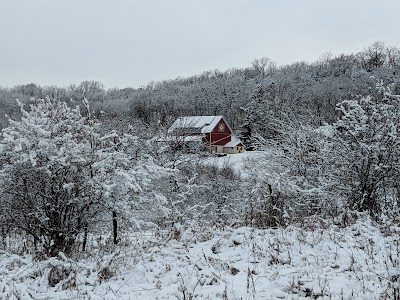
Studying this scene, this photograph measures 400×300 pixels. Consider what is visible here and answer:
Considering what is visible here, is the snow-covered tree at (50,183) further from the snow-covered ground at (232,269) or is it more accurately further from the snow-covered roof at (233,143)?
the snow-covered roof at (233,143)

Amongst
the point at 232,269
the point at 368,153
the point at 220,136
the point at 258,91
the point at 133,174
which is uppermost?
the point at 258,91

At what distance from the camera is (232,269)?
4312mm

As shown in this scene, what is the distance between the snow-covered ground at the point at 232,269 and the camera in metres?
3.66

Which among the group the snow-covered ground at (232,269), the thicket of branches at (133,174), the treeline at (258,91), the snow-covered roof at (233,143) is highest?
the treeline at (258,91)

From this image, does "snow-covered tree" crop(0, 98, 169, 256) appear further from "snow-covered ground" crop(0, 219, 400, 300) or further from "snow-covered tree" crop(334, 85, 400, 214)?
"snow-covered tree" crop(334, 85, 400, 214)

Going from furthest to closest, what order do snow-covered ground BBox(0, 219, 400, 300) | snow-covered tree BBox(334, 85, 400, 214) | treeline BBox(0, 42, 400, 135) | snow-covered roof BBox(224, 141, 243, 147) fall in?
treeline BBox(0, 42, 400, 135) → snow-covered roof BBox(224, 141, 243, 147) → snow-covered tree BBox(334, 85, 400, 214) → snow-covered ground BBox(0, 219, 400, 300)

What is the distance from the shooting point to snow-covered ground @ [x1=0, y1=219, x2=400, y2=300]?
366 centimetres

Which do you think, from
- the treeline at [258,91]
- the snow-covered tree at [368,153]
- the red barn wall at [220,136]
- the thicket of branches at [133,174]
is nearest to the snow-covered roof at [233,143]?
the red barn wall at [220,136]

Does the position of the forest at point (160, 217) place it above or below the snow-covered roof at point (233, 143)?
above

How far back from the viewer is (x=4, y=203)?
5.76m

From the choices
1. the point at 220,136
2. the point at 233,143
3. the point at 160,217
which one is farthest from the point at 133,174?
the point at 220,136

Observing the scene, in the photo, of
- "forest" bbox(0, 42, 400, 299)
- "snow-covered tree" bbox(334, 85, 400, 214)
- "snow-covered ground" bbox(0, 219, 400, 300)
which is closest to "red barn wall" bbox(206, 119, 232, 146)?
"forest" bbox(0, 42, 400, 299)

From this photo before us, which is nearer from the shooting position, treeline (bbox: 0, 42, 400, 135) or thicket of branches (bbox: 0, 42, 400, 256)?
thicket of branches (bbox: 0, 42, 400, 256)

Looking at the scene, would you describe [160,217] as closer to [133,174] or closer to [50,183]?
[133,174]
